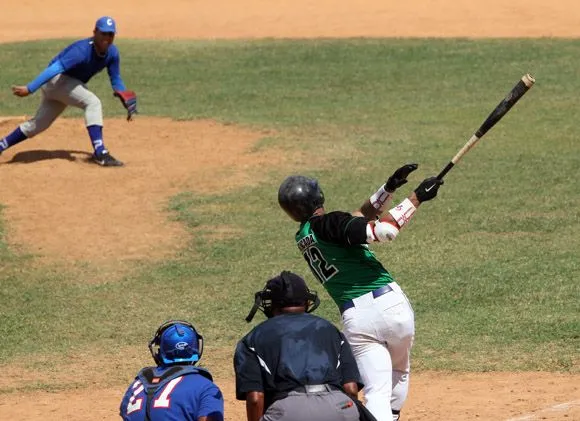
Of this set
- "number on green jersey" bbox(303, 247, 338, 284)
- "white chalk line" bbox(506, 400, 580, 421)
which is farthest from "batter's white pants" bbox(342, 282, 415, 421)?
"white chalk line" bbox(506, 400, 580, 421)

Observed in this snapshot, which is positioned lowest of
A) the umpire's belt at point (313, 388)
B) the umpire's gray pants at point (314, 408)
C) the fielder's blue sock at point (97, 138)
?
the fielder's blue sock at point (97, 138)

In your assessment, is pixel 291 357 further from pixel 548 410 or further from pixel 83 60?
pixel 83 60

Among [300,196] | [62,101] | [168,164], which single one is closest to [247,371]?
[300,196]

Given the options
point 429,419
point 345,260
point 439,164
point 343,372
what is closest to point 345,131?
point 439,164

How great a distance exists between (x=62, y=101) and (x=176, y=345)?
11521mm

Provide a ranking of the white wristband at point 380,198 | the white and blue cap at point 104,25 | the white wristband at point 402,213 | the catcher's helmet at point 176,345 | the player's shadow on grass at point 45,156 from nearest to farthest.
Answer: the catcher's helmet at point 176,345 → the white wristband at point 402,213 → the white wristband at point 380,198 → the white and blue cap at point 104,25 → the player's shadow on grass at point 45,156

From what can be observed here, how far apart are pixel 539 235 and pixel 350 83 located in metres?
9.94

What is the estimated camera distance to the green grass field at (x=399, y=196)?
12148 mm

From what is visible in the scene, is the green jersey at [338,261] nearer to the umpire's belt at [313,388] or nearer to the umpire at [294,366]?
the umpire at [294,366]

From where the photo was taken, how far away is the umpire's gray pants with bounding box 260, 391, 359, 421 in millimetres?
6016

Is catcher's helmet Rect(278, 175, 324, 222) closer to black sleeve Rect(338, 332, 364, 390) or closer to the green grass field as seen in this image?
black sleeve Rect(338, 332, 364, 390)

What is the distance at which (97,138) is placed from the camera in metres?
17.5

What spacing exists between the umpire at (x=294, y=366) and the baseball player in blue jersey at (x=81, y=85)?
10.8 meters

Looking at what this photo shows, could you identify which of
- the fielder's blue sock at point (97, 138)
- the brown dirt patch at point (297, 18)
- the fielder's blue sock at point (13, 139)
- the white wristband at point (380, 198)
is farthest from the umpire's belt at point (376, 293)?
the brown dirt patch at point (297, 18)
